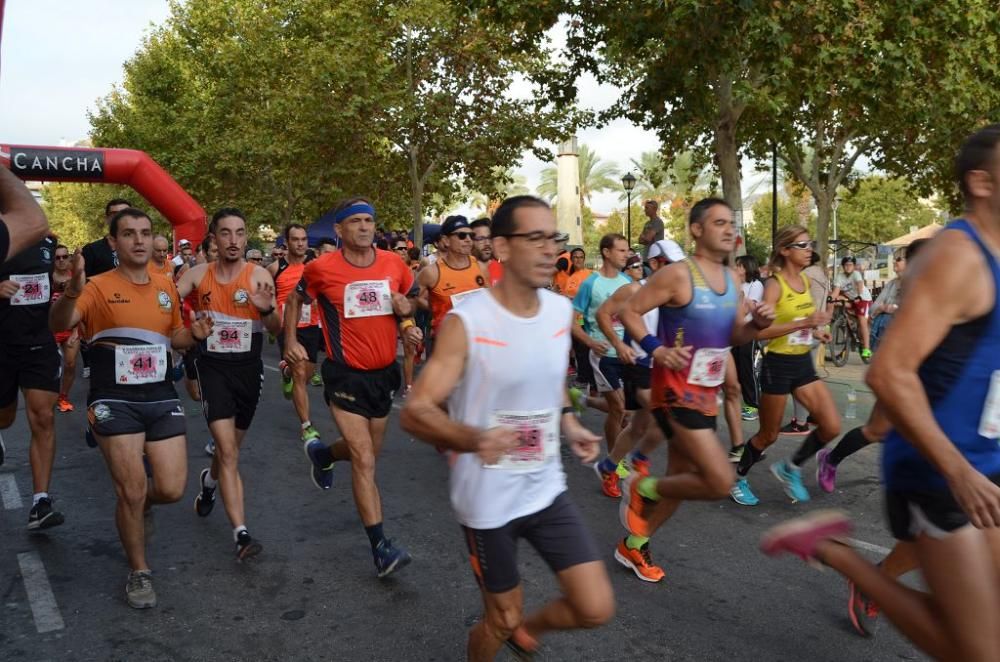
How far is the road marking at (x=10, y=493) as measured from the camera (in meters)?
6.48

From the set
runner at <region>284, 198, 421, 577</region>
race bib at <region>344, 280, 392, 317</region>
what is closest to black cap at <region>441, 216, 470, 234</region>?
runner at <region>284, 198, 421, 577</region>

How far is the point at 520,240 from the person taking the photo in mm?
3227

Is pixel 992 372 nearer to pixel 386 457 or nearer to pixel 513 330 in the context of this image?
Result: pixel 513 330

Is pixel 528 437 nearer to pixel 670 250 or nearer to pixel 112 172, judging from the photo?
pixel 670 250

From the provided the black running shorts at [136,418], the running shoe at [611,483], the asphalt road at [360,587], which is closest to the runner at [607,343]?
the running shoe at [611,483]

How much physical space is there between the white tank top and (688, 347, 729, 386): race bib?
5.70ft

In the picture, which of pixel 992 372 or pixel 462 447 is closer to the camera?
pixel 992 372

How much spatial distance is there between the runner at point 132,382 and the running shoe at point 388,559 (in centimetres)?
110

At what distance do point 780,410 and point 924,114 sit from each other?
11.8 meters

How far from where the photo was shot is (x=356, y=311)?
5211 millimetres

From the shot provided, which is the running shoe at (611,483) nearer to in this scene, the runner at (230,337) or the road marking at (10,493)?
the runner at (230,337)

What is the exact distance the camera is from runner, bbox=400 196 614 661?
3035 millimetres

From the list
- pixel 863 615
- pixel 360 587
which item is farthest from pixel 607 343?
pixel 863 615

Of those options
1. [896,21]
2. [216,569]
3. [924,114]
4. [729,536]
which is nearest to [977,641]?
[729,536]
